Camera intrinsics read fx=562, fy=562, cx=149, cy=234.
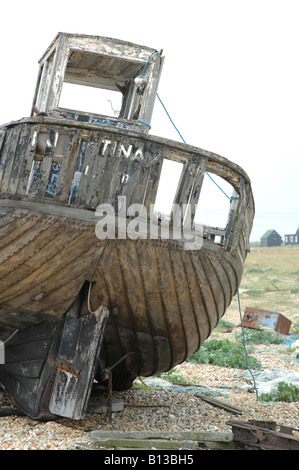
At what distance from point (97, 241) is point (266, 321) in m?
11.7

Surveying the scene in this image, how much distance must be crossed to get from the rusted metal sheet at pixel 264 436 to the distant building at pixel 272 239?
65137 millimetres

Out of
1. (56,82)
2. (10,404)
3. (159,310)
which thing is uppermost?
(56,82)

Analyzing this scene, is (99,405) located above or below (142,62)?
below

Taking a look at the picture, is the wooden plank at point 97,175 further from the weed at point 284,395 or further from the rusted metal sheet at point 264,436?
the weed at point 284,395

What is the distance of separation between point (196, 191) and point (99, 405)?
2.79 meters

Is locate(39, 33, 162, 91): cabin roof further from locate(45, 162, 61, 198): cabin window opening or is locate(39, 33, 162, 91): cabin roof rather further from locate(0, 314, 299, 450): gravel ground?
locate(0, 314, 299, 450): gravel ground

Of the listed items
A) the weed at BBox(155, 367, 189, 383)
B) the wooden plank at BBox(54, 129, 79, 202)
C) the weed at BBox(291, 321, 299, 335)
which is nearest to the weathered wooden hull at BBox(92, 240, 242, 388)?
the wooden plank at BBox(54, 129, 79, 202)

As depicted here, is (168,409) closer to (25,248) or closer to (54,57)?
(25,248)

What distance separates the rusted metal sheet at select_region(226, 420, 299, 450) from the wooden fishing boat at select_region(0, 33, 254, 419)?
1.18 m

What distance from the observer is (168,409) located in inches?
265
